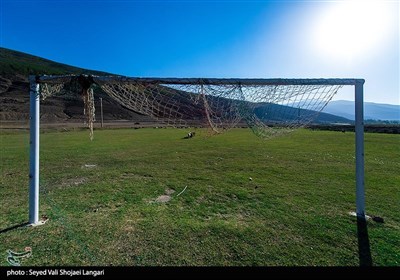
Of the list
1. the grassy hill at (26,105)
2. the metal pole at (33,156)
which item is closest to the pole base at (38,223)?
the metal pole at (33,156)

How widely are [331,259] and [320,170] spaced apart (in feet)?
22.7

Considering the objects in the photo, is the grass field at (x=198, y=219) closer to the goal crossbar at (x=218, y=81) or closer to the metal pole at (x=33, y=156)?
the metal pole at (x=33, y=156)

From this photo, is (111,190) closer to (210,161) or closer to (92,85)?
(92,85)

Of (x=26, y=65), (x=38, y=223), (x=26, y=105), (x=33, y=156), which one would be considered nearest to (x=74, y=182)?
(x=38, y=223)

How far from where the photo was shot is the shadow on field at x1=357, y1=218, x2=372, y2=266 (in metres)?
3.40

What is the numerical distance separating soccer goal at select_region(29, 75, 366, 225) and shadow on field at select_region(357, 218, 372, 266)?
0.42 meters

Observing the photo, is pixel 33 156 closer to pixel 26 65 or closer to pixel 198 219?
pixel 198 219

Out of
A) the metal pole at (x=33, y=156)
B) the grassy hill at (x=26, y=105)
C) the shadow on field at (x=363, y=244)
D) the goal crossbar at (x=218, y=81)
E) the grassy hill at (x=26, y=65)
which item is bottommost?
the shadow on field at (x=363, y=244)

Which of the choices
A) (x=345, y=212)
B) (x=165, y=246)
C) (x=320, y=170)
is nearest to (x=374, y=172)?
(x=320, y=170)

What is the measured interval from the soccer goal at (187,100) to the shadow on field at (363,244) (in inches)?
16.5

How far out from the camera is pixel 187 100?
5617 millimetres

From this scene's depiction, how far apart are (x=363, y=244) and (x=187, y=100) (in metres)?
4.34

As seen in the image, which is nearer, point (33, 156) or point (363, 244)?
point (363, 244)

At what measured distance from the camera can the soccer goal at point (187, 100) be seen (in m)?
4.41
